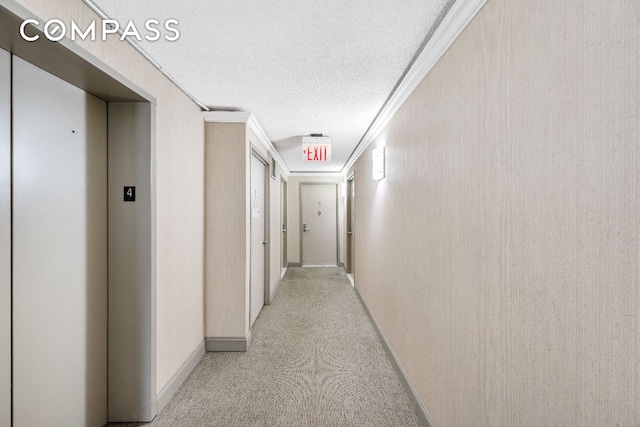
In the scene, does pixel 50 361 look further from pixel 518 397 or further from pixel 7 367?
A: pixel 518 397

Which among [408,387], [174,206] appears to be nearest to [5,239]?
[174,206]

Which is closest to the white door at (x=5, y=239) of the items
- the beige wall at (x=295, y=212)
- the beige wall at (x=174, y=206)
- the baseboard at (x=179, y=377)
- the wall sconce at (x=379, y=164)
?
the beige wall at (x=174, y=206)

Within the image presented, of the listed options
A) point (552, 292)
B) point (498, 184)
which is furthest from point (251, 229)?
point (552, 292)

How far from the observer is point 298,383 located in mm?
2457

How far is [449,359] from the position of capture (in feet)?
5.21

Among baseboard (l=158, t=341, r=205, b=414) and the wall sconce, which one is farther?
the wall sconce

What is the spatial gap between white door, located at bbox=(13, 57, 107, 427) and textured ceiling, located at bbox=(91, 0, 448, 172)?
61cm

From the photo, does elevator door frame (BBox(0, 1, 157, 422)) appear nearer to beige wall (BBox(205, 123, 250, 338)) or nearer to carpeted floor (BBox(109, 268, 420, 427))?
carpeted floor (BBox(109, 268, 420, 427))

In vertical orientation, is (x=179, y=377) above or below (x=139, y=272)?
below

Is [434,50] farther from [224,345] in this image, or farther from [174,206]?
[224,345]

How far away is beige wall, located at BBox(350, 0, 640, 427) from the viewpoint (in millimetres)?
700

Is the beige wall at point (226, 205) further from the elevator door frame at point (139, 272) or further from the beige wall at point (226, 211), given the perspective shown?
the elevator door frame at point (139, 272)

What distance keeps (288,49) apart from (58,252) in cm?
175

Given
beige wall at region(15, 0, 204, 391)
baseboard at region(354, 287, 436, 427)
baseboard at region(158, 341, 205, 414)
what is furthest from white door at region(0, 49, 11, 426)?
baseboard at region(354, 287, 436, 427)
